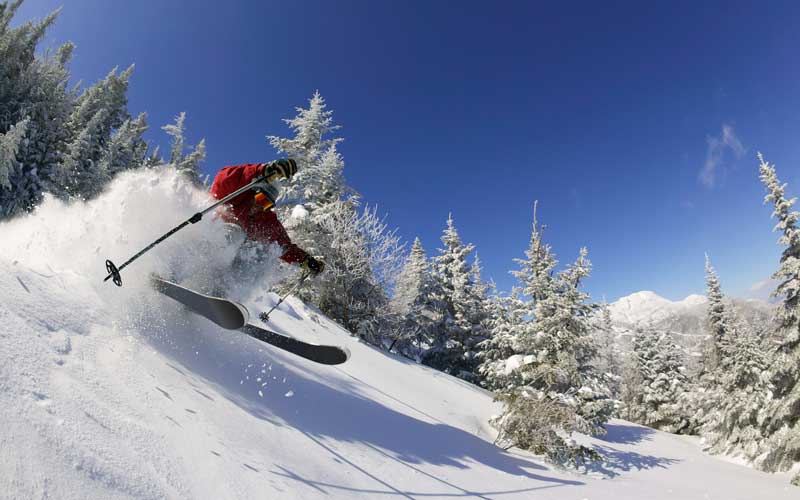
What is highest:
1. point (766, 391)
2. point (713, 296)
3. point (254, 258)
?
point (713, 296)

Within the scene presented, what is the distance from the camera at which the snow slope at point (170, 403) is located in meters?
2.01

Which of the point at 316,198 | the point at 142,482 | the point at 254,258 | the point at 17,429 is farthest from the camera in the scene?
the point at 316,198

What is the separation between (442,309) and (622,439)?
11178 mm

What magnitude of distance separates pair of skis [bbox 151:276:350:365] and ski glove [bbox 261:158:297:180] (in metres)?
1.84

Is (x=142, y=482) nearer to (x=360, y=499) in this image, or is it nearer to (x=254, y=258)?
(x=360, y=499)

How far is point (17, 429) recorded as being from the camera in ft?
5.71

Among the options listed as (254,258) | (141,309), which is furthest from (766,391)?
(141,309)

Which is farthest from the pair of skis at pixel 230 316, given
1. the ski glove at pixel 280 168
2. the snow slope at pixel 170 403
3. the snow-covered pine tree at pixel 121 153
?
the snow-covered pine tree at pixel 121 153

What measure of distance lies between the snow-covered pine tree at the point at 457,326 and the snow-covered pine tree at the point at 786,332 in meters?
12.8

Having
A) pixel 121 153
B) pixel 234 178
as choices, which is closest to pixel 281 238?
pixel 234 178

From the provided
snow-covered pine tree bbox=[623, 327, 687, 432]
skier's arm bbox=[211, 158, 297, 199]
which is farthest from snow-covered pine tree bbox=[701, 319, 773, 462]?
skier's arm bbox=[211, 158, 297, 199]

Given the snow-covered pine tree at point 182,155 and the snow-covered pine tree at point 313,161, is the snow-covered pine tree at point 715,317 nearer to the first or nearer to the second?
the snow-covered pine tree at point 313,161

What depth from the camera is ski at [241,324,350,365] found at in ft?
16.0

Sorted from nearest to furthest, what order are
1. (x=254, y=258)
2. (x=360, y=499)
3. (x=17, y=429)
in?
(x=17, y=429), (x=360, y=499), (x=254, y=258)
